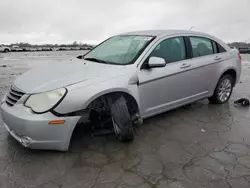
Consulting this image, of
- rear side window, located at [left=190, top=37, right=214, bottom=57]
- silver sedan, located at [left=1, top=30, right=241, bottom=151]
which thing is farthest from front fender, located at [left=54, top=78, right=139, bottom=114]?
rear side window, located at [left=190, top=37, right=214, bottom=57]

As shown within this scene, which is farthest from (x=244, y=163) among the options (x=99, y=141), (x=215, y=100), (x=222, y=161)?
(x=215, y=100)

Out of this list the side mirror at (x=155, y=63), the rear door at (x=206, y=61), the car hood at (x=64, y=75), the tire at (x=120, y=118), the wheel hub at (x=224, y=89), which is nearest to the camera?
the car hood at (x=64, y=75)

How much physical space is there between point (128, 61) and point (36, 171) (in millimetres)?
1817

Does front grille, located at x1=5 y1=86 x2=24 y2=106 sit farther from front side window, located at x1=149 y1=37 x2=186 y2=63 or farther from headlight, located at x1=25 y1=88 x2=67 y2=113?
front side window, located at x1=149 y1=37 x2=186 y2=63

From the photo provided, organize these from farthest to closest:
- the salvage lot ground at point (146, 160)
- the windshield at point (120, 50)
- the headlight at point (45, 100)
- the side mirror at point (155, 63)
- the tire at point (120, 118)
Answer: the windshield at point (120, 50) → the side mirror at point (155, 63) → the tire at point (120, 118) → the headlight at point (45, 100) → the salvage lot ground at point (146, 160)

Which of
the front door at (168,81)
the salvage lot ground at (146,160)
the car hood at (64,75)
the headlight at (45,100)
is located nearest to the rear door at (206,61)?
the front door at (168,81)

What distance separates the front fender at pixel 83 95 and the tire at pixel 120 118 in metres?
0.20

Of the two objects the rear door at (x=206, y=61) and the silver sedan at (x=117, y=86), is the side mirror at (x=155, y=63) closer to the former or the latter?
the silver sedan at (x=117, y=86)

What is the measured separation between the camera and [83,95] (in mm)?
2621

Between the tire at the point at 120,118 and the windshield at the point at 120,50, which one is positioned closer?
the tire at the point at 120,118

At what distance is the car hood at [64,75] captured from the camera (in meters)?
2.68

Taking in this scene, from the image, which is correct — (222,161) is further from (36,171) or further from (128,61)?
(36,171)

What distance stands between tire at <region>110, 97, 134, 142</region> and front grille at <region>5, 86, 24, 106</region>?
A: 114 centimetres

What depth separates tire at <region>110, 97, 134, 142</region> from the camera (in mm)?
2939
